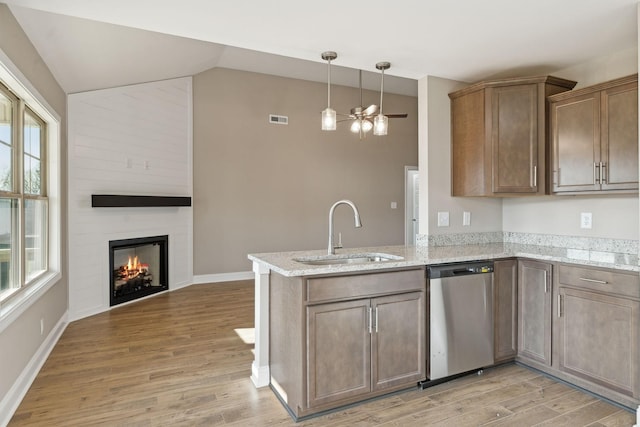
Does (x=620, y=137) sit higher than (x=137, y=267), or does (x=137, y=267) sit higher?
(x=620, y=137)

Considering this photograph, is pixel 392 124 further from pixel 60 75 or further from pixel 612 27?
pixel 60 75

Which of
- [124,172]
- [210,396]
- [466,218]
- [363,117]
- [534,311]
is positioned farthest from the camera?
[124,172]

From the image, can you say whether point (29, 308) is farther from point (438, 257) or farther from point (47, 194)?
point (438, 257)

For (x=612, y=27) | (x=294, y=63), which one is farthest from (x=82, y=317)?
(x=612, y=27)

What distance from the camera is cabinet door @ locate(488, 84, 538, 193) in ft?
10.3

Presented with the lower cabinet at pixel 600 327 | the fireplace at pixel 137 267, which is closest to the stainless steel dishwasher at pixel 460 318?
the lower cabinet at pixel 600 327

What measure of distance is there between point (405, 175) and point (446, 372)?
5.42m

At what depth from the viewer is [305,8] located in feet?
7.61

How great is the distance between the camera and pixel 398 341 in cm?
253

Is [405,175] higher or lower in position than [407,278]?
higher

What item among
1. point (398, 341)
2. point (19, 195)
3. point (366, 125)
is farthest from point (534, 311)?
point (19, 195)

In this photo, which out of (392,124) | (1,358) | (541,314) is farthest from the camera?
(392,124)

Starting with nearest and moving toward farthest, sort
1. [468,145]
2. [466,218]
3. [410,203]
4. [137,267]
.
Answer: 1. [468,145]
2. [466,218]
3. [137,267]
4. [410,203]

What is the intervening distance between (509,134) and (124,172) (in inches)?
177
